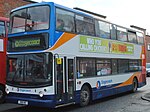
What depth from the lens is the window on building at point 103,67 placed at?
13.5m

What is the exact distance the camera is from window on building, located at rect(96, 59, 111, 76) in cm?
1350

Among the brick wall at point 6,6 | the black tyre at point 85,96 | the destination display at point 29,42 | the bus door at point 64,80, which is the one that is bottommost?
the black tyre at point 85,96

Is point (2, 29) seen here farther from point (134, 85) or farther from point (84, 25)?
point (134, 85)

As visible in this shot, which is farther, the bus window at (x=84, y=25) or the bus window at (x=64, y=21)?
the bus window at (x=84, y=25)

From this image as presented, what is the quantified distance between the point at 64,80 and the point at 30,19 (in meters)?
2.65

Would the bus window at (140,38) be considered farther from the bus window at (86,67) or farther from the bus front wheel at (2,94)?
the bus front wheel at (2,94)

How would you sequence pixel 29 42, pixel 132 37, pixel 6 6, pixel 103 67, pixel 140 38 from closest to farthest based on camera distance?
pixel 29 42 < pixel 103 67 < pixel 132 37 < pixel 140 38 < pixel 6 6

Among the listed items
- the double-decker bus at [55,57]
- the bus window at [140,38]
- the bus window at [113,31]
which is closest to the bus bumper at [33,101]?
the double-decker bus at [55,57]

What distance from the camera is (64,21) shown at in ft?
37.1

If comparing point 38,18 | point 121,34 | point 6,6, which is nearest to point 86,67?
point 38,18

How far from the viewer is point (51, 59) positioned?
33.9 feet

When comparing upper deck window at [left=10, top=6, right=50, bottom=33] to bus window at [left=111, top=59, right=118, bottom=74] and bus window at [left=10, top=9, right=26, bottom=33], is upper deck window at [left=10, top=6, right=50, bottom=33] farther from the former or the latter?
bus window at [left=111, top=59, right=118, bottom=74]

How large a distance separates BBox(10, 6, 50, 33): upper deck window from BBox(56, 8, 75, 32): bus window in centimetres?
45

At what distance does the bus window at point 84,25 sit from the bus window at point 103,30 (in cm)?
66
